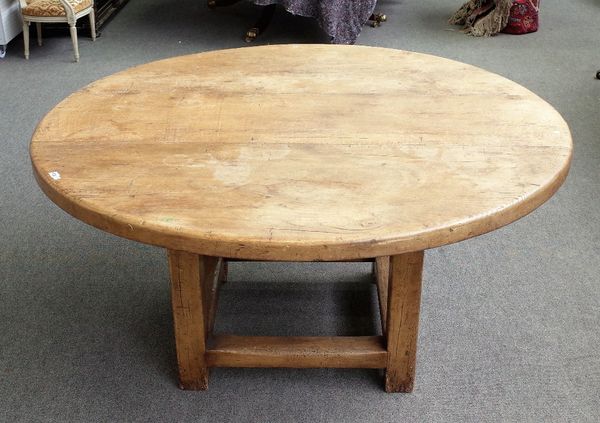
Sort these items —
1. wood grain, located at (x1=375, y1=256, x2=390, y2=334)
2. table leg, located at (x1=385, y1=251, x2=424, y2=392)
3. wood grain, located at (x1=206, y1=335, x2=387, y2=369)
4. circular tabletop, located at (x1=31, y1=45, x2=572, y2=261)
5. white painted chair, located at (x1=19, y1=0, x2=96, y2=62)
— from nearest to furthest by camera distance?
circular tabletop, located at (x1=31, y1=45, x2=572, y2=261) < table leg, located at (x1=385, y1=251, x2=424, y2=392) < wood grain, located at (x1=206, y1=335, x2=387, y2=369) < wood grain, located at (x1=375, y1=256, x2=390, y2=334) < white painted chair, located at (x1=19, y1=0, x2=96, y2=62)

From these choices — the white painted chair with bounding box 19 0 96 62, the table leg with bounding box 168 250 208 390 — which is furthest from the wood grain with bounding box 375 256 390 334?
the white painted chair with bounding box 19 0 96 62

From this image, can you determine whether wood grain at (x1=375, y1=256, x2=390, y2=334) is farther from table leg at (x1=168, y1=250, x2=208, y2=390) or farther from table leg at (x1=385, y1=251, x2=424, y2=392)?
table leg at (x1=168, y1=250, x2=208, y2=390)

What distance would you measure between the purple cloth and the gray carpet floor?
146 cm

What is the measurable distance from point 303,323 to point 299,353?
1.01ft

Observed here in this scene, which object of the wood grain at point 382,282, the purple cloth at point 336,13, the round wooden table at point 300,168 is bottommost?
the wood grain at point 382,282

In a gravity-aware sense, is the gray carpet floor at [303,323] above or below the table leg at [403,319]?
below

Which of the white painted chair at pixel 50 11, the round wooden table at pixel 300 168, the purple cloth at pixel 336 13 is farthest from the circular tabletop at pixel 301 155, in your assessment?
the white painted chair at pixel 50 11

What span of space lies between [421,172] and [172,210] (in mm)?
505

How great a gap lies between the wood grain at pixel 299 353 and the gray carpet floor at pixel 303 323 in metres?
0.10

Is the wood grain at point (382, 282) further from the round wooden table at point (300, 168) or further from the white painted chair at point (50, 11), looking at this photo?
the white painted chair at point (50, 11)

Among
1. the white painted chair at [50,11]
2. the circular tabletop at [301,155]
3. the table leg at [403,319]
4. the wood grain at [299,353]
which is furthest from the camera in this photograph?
the white painted chair at [50,11]

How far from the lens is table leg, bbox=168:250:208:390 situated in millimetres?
1631

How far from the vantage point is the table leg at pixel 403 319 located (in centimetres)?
163

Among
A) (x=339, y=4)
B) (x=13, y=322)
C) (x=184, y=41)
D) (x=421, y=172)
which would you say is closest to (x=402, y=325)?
(x=421, y=172)
